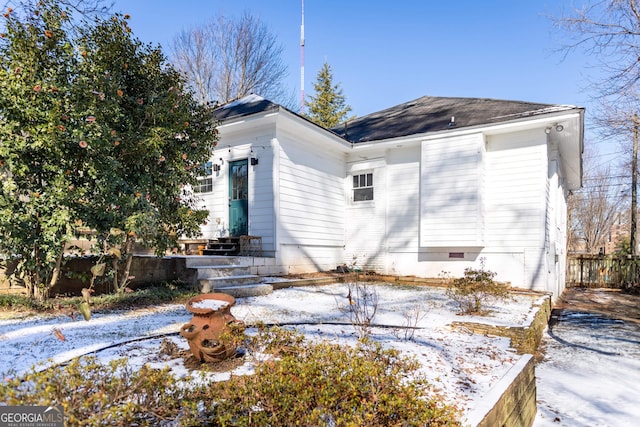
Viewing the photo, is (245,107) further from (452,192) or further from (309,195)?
(452,192)

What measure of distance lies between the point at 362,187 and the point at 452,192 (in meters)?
2.56

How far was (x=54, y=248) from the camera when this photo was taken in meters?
4.40

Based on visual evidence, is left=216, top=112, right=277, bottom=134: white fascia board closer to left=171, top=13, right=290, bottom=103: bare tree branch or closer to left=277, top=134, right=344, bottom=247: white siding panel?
left=277, top=134, right=344, bottom=247: white siding panel

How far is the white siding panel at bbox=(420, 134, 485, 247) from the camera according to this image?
8.55 metres

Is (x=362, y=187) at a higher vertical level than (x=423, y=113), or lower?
lower

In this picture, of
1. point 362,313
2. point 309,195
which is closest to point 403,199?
point 309,195

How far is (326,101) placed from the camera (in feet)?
80.1

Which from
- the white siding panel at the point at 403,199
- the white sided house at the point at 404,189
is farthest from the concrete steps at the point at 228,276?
the white siding panel at the point at 403,199

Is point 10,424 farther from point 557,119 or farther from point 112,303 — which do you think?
point 557,119

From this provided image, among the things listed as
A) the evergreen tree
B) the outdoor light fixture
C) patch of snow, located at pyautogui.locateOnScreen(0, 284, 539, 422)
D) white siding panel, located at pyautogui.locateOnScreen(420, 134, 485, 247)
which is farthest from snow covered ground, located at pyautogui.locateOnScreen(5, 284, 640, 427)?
the evergreen tree

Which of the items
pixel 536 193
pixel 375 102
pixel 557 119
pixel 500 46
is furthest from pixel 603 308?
pixel 375 102

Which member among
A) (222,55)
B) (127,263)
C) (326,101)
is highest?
(222,55)

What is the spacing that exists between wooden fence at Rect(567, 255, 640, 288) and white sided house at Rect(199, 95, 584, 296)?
205 inches

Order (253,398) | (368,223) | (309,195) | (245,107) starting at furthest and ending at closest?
(368,223)
(245,107)
(309,195)
(253,398)
